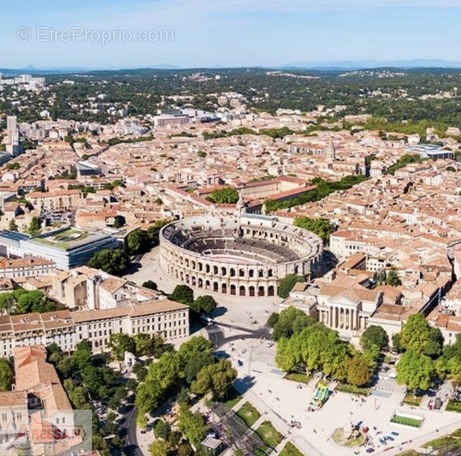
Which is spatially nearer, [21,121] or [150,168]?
[150,168]

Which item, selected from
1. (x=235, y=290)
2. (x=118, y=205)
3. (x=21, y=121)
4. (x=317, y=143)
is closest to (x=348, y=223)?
(x=235, y=290)

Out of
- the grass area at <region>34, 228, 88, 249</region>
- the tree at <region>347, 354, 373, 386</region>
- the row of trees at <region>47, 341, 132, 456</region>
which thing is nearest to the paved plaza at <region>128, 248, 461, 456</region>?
the tree at <region>347, 354, 373, 386</region>

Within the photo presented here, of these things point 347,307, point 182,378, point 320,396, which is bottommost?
point 320,396

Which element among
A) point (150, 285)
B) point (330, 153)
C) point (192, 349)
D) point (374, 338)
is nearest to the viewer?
point (192, 349)

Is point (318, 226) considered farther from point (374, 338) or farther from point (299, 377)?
point (299, 377)

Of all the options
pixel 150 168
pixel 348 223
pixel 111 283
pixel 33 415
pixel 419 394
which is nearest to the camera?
pixel 33 415

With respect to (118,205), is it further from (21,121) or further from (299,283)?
(21,121)

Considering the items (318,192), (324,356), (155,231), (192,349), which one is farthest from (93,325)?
(318,192)
